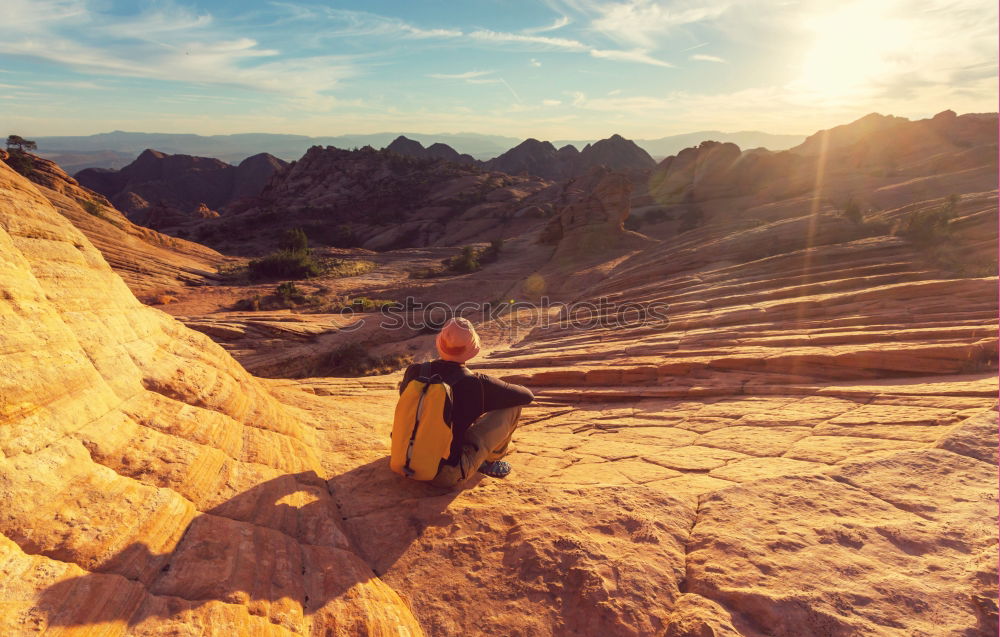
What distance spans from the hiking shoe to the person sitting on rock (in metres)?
0.35

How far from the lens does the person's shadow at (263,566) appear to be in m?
2.35

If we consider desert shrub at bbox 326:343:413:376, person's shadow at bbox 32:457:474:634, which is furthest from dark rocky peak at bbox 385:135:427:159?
person's shadow at bbox 32:457:474:634

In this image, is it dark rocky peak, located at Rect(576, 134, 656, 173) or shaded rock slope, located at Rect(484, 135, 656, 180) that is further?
shaded rock slope, located at Rect(484, 135, 656, 180)

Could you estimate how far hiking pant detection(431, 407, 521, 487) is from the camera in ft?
13.9

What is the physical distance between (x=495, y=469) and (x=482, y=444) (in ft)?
1.65

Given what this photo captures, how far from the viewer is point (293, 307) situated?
22.0m

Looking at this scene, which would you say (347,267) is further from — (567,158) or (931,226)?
(567,158)

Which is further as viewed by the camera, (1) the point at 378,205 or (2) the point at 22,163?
(1) the point at 378,205

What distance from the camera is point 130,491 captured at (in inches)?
120

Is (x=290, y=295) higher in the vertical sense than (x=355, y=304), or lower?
higher

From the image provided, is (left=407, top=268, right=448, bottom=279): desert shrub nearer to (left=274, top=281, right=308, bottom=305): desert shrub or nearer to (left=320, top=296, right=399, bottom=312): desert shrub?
(left=320, top=296, right=399, bottom=312): desert shrub

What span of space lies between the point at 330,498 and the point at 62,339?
2.29 meters

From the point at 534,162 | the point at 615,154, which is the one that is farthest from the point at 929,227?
the point at 534,162

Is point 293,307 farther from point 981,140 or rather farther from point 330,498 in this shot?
point 981,140
